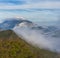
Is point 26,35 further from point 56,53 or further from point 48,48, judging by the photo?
point 56,53

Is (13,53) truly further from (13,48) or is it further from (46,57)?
(46,57)

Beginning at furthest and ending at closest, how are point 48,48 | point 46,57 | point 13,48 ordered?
point 48,48, point 13,48, point 46,57

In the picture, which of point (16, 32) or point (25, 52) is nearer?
point (25, 52)

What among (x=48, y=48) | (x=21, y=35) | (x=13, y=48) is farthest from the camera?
(x=21, y=35)

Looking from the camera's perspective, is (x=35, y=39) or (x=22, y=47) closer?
(x=22, y=47)

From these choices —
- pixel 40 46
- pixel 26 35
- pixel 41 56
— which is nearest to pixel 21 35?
pixel 26 35

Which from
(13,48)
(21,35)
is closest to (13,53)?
(13,48)

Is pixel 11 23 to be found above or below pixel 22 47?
above

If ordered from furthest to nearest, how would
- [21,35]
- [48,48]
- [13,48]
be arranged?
[21,35] → [48,48] → [13,48]

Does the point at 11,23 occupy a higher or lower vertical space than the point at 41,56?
higher
